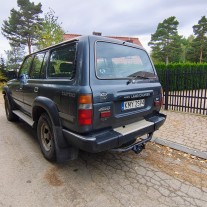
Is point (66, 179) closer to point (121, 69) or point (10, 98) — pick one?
point (121, 69)

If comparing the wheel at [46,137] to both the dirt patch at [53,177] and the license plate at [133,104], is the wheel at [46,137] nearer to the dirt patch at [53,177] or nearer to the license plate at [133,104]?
the dirt patch at [53,177]

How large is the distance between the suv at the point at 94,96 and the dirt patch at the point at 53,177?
19 cm

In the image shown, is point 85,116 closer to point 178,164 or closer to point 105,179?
point 105,179

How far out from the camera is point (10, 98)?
553 centimetres

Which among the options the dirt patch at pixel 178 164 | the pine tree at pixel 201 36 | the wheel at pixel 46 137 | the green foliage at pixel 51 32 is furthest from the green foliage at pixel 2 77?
the pine tree at pixel 201 36

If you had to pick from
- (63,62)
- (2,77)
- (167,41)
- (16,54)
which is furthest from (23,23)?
(63,62)

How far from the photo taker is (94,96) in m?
2.33

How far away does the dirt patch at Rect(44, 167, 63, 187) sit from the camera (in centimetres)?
276

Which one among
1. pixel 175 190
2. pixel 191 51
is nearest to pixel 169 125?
pixel 175 190

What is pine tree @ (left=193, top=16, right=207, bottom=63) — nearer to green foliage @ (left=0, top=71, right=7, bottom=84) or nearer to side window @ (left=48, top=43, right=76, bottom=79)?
green foliage @ (left=0, top=71, right=7, bottom=84)

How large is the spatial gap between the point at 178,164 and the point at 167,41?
134 feet

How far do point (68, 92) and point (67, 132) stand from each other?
0.56 m

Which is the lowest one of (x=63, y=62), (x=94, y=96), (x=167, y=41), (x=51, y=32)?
(x=94, y=96)

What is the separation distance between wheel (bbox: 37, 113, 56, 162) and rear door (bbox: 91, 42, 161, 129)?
3.44ft
